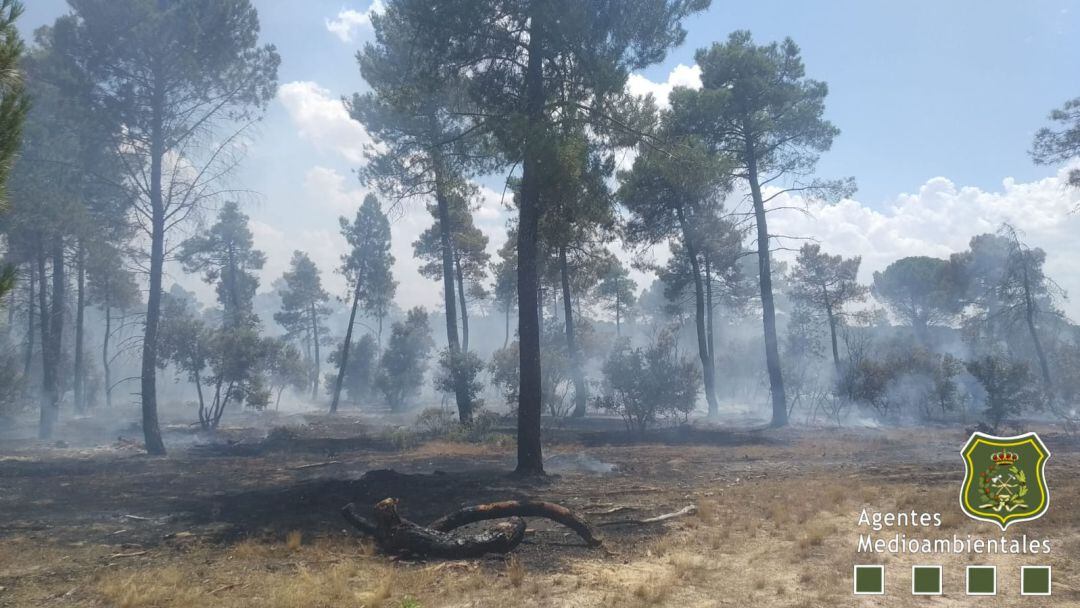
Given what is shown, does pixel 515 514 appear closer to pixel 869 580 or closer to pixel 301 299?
pixel 869 580

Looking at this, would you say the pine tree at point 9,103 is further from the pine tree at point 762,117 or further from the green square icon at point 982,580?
the pine tree at point 762,117

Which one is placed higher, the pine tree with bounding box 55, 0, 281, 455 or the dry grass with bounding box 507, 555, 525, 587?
the pine tree with bounding box 55, 0, 281, 455

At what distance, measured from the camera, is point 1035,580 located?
532 centimetres

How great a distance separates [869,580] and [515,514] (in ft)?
12.4

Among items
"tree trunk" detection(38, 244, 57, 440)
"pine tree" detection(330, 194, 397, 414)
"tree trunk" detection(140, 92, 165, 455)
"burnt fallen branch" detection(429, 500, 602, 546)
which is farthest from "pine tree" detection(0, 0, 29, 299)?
"pine tree" detection(330, 194, 397, 414)

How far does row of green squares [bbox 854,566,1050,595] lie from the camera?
5.23m

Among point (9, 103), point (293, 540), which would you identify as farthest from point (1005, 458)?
point (9, 103)

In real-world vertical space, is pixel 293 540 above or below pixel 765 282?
below

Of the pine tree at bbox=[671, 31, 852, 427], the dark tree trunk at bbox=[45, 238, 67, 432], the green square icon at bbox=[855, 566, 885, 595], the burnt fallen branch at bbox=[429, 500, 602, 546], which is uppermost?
the pine tree at bbox=[671, 31, 852, 427]

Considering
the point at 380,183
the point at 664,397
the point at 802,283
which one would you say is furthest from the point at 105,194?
the point at 802,283

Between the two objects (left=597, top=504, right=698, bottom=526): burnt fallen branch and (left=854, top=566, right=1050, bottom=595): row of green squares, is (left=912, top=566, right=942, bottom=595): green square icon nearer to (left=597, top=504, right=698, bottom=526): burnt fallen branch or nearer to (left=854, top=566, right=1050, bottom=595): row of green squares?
(left=854, top=566, right=1050, bottom=595): row of green squares

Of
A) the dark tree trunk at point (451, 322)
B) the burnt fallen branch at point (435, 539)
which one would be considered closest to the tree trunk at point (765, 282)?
the dark tree trunk at point (451, 322)

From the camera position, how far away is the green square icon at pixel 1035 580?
5.17m

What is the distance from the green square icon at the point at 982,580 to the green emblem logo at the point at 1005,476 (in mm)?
601
